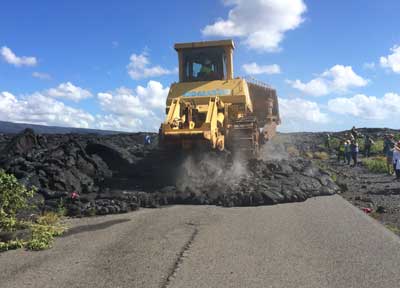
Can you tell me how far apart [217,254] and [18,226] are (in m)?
3.75

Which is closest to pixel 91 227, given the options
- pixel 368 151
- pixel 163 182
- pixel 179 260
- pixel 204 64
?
pixel 179 260

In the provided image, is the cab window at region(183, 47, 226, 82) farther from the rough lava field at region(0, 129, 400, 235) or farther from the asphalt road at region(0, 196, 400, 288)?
the asphalt road at region(0, 196, 400, 288)

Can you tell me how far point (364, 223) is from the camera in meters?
7.73

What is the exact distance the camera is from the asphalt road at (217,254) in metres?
5.07

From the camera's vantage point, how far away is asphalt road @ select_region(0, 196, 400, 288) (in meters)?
5.07

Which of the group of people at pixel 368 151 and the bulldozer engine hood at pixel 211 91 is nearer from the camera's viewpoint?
the bulldozer engine hood at pixel 211 91

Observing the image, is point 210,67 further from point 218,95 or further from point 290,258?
point 290,258

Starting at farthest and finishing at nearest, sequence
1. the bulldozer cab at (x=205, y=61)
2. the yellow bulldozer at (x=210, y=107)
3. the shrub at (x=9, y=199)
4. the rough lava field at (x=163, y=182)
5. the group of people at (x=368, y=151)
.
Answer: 1. the group of people at (x=368, y=151)
2. the bulldozer cab at (x=205, y=61)
3. the yellow bulldozer at (x=210, y=107)
4. the rough lava field at (x=163, y=182)
5. the shrub at (x=9, y=199)

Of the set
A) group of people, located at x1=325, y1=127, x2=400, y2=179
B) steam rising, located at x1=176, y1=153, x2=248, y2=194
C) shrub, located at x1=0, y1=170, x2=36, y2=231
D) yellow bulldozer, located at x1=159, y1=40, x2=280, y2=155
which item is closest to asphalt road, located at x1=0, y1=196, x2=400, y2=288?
shrub, located at x1=0, y1=170, x2=36, y2=231

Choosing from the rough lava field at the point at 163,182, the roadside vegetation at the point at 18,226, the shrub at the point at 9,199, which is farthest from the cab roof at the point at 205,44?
the shrub at the point at 9,199

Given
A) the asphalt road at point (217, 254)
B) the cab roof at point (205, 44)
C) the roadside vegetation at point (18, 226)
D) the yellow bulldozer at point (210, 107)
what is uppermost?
the cab roof at point (205, 44)

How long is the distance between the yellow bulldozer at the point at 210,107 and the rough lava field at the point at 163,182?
23.4 inches

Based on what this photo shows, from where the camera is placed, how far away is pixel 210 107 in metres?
Answer: 12.1

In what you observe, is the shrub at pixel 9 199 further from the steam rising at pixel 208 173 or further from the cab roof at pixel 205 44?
the cab roof at pixel 205 44
